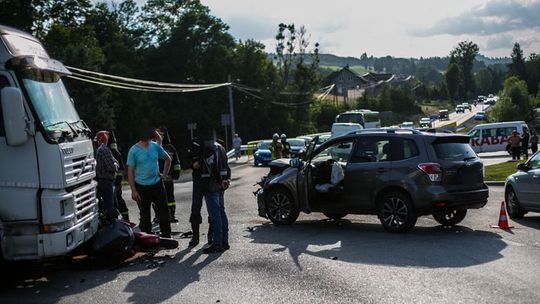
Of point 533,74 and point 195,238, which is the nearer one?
point 195,238

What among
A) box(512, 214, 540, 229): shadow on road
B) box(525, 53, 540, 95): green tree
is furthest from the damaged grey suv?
box(525, 53, 540, 95): green tree

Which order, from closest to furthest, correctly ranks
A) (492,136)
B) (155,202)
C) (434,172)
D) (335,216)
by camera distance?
(155,202) → (434,172) → (335,216) → (492,136)

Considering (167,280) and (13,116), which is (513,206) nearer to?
(167,280)

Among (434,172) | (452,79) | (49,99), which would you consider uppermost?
(452,79)

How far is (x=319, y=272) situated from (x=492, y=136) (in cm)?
3456

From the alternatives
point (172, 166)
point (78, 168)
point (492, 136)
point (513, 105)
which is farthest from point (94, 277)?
point (513, 105)

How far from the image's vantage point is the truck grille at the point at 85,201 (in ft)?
26.2

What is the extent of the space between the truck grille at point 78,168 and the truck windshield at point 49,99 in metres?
0.43

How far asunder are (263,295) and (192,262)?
86.5 inches

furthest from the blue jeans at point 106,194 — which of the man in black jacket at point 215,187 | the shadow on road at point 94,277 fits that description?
the man in black jacket at point 215,187

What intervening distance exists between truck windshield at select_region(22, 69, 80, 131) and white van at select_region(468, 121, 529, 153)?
34894 millimetres

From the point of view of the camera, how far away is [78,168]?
812cm

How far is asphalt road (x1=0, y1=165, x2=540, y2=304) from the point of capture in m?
7.19

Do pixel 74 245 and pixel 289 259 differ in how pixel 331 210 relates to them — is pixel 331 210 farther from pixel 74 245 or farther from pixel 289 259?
pixel 74 245
